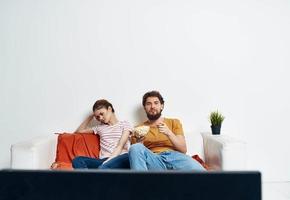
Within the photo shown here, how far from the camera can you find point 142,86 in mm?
2934

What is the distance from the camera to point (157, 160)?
2.08m

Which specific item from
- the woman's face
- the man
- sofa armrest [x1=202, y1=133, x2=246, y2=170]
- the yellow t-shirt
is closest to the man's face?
the man

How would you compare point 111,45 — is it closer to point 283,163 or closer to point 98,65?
point 98,65

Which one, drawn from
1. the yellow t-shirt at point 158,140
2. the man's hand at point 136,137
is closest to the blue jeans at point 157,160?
the yellow t-shirt at point 158,140

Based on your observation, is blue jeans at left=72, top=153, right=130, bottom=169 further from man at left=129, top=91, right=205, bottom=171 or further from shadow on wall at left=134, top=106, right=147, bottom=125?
shadow on wall at left=134, top=106, right=147, bottom=125

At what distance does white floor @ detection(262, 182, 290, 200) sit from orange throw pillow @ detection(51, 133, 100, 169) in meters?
1.43

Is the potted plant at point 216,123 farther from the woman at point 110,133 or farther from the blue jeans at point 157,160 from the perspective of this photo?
the woman at point 110,133

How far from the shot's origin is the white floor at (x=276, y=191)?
2.45m

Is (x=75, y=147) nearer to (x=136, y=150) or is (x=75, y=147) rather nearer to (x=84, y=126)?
(x=84, y=126)

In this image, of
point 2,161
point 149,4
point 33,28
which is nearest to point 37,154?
point 2,161

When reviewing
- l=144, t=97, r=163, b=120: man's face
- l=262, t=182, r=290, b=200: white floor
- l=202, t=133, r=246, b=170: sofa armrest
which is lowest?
l=262, t=182, r=290, b=200: white floor

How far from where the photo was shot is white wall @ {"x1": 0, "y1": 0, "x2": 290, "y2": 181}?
9.59ft

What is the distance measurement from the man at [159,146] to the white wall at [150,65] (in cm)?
41

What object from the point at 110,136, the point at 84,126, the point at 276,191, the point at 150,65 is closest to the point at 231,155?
the point at 276,191
